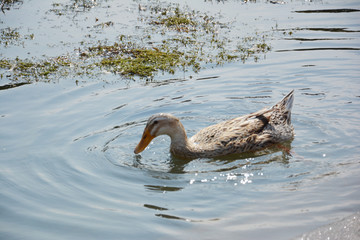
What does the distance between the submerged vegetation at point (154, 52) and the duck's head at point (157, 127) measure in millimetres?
3378

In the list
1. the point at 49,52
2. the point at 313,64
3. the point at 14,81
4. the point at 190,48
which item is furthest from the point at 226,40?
the point at 14,81

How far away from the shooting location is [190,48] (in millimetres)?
12203

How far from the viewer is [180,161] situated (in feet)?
25.3

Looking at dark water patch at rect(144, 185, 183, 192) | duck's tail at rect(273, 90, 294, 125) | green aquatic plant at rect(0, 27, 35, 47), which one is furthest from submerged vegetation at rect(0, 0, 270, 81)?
dark water patch at rect(144, 185, 183, 192)

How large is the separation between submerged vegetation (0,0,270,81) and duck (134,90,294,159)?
330cm

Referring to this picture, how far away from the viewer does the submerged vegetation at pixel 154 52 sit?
11086mm

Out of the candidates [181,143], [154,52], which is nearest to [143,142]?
[181,143]

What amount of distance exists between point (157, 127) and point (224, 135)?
3.76 ft

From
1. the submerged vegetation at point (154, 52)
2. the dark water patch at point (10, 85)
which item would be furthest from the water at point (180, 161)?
the submerged vegetation at point (154, 52)

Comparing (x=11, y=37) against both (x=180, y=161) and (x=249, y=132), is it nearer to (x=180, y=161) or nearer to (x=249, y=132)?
(x=180, y=161)

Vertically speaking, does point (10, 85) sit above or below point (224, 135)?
above

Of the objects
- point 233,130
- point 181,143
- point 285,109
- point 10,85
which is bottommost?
point 181,143

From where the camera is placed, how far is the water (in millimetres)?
5750

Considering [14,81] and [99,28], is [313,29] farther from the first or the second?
[14,81]
